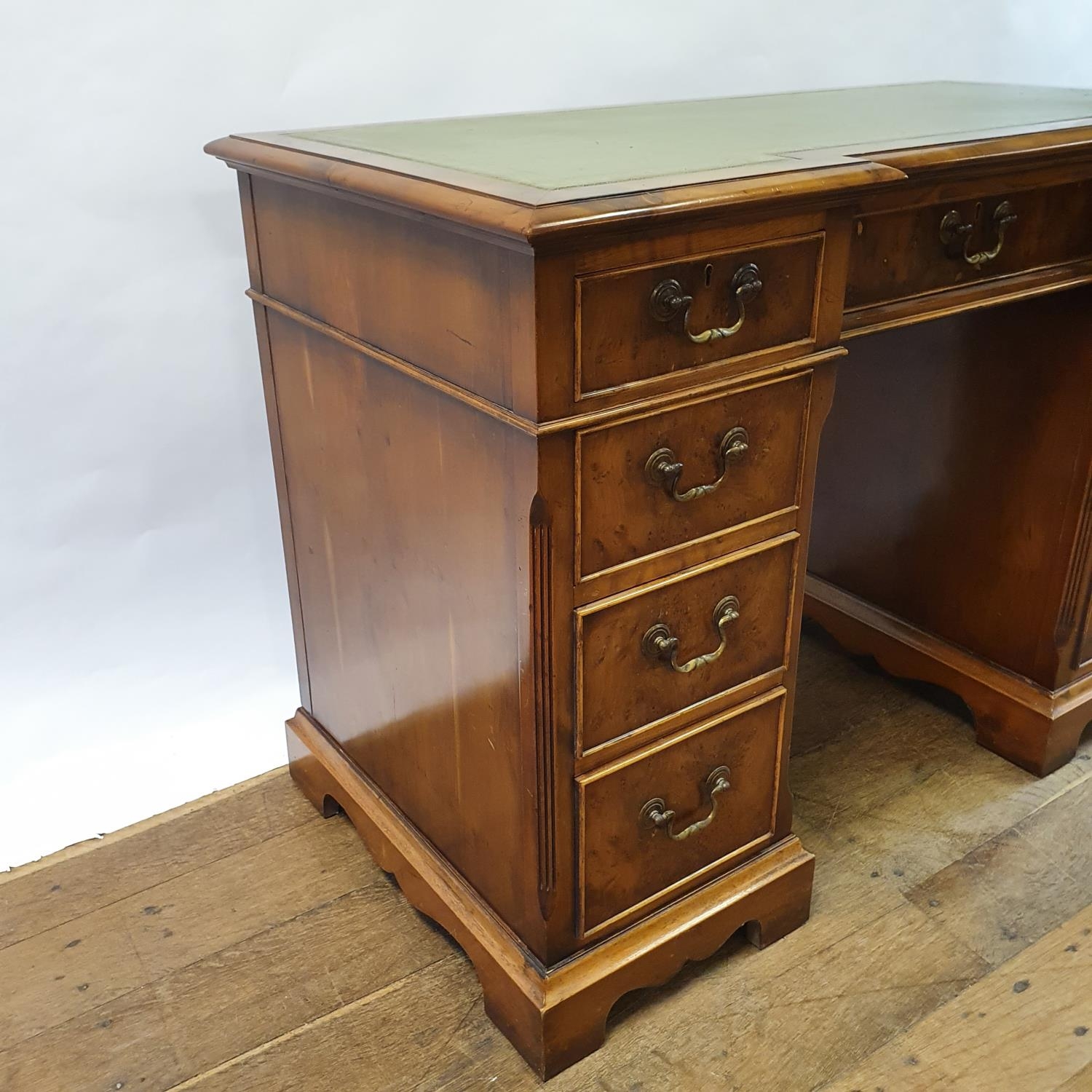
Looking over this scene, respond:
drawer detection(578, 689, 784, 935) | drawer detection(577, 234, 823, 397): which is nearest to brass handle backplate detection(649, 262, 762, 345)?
drawer detection(577, 234, 823, 397)

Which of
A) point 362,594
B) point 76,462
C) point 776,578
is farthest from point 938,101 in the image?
point 76,462

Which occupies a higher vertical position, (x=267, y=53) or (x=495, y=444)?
(x=267, y=53)

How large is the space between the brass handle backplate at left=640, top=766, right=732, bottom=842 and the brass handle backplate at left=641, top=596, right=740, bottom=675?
0.16m

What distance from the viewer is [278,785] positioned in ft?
5.96

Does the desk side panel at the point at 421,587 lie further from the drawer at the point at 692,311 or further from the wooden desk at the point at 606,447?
the drawer at the point at 692,311

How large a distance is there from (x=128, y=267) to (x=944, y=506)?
130 centimetres

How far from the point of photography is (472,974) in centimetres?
145

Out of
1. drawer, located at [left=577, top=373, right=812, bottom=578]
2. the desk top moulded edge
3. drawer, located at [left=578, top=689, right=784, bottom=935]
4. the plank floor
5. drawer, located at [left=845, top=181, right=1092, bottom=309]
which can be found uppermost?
the desk top moulded edge

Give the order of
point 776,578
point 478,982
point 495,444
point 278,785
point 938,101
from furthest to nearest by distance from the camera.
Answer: point 278,785
point 938,101
point 478,982
point 776,578
point 495,444

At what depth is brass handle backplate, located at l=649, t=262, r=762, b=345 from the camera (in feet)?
3.39

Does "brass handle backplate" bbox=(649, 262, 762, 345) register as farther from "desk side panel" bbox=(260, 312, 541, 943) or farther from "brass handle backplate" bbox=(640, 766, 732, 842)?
"brass handle backplate" bbox=(640, 766, 732, 842)

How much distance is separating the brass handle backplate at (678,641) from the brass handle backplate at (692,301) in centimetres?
31

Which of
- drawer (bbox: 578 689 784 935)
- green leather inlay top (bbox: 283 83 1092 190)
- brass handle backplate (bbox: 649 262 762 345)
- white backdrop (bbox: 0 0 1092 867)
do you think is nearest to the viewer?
brass handle backplate (bbox: 649 262 762 345)

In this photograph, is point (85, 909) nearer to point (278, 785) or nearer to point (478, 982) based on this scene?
point (278, 785)
